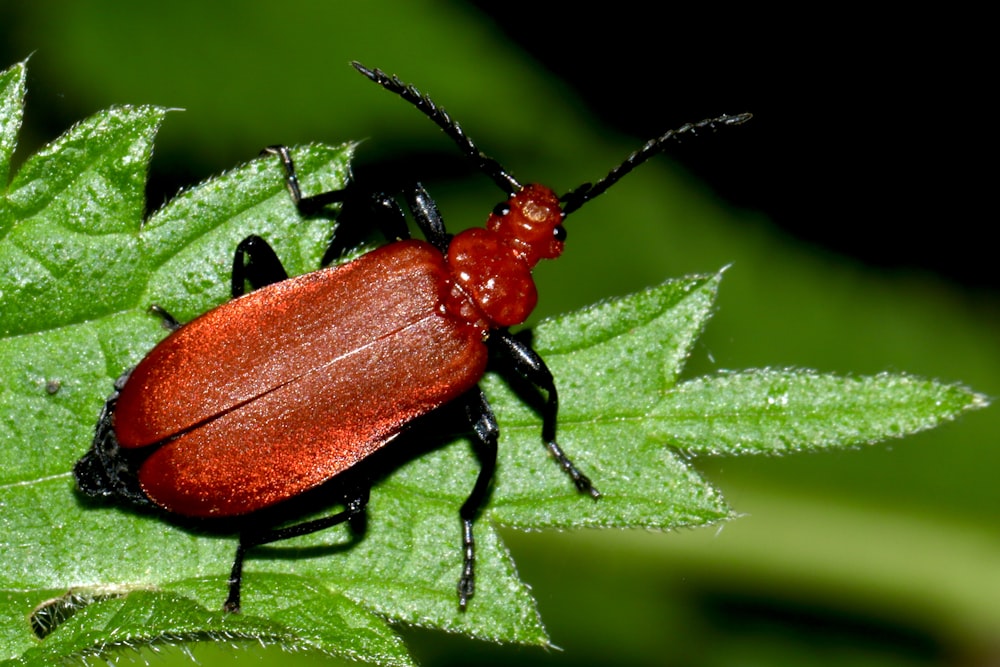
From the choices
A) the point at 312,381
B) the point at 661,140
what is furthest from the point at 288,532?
the point at 661,140

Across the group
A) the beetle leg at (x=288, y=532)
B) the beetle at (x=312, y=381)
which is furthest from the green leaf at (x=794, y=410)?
the beetle leg at (x=288, y=532)

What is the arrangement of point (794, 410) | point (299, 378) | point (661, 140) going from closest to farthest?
point (299, 378), point (794, 410), point (661, 140)

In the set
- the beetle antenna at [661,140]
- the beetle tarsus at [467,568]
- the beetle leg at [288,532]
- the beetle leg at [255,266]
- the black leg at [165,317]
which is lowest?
the beetle tarsus at [467,568]

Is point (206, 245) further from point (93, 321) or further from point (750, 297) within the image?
point (750, 297)

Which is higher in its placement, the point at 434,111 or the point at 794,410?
the point at 434,111

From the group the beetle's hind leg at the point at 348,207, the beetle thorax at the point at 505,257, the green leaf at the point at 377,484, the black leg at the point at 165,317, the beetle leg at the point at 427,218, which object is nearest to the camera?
the green leaf at the point at 377,484

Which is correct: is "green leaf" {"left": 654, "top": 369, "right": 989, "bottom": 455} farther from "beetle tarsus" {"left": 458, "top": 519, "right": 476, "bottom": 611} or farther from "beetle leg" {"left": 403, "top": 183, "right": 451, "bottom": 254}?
"beetle leg" {"left": 403, "top": 183, "right": 451, "bottom": 254}

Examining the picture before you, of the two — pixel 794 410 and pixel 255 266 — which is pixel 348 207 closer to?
pixel 255 266

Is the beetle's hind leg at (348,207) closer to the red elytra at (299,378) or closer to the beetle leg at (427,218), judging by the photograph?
the beetle leg at (427,218)
